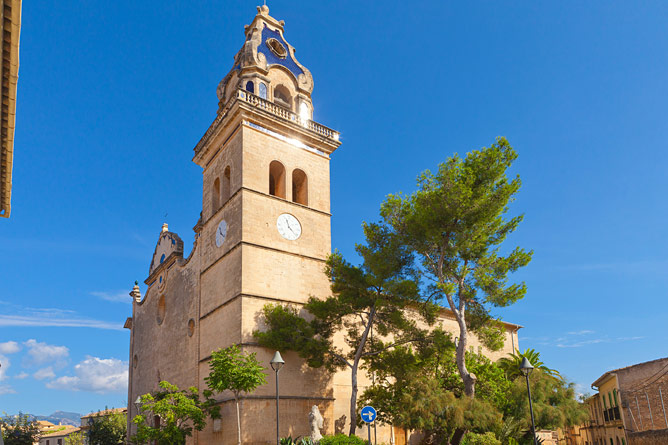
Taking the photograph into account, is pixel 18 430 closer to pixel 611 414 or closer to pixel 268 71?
pixel 268 71

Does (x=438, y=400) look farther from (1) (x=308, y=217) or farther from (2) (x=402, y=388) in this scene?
(1) (x=308, y=217)

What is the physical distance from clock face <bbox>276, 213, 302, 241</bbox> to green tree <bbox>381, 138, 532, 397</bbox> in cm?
594

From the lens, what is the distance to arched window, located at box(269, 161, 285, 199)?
25812mm

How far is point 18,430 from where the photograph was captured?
38031 mm

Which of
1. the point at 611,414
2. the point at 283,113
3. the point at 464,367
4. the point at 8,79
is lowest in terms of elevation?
the point at 611,414

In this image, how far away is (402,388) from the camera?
20531mm

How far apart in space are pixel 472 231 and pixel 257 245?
8.78m

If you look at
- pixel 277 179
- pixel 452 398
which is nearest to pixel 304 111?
pixel 277 179

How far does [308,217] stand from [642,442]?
57.6 feet

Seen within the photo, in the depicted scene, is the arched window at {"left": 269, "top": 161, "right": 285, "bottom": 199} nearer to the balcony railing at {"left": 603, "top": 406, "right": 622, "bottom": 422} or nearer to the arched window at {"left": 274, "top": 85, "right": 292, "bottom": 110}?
the arched window at {"left": 274, "top": 85, "right": 292, "bottom": 110}

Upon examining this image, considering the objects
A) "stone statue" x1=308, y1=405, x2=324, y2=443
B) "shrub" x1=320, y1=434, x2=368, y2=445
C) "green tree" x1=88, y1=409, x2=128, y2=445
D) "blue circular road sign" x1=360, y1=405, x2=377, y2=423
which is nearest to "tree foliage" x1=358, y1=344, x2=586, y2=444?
"shrub" x1=320, y1=434, x2=368, y2=445

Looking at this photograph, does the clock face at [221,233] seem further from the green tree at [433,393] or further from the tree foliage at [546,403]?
the tree foliage at [546,403]

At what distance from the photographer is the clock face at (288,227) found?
960 inches

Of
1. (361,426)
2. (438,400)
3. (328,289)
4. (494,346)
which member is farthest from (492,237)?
(361,426)
